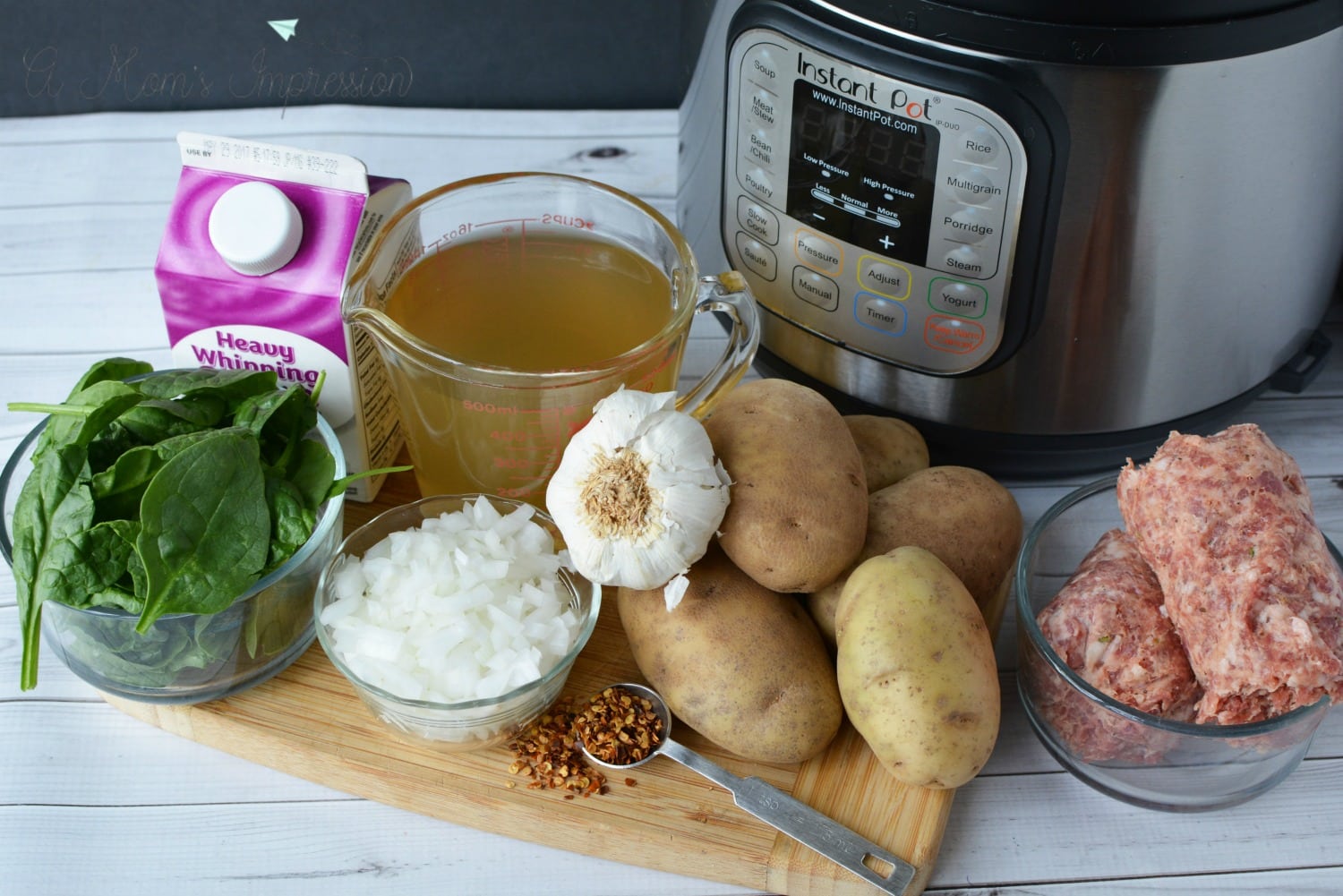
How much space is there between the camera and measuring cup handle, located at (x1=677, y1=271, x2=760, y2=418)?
3.15 ft

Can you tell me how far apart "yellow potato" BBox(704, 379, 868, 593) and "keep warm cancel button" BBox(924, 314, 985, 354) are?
129 mm

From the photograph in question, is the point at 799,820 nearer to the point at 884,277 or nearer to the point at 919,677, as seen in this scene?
the point at 919,677

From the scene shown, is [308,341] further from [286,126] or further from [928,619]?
[286,126]

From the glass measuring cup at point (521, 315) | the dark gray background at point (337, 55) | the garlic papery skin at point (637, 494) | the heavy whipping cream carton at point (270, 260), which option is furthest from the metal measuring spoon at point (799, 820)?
the dark gray background at point (337, 55)

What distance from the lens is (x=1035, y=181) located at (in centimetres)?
87

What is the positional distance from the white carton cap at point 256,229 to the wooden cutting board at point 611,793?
11.8 inches

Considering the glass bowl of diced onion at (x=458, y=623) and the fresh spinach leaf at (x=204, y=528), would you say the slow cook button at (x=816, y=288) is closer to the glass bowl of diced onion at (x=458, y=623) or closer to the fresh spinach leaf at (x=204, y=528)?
the glass bowl of diced onion at (x=458, y=623)

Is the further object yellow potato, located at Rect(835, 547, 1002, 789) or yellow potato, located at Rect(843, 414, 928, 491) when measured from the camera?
yellow potato, located at Rect(843, 414, 928, 491)

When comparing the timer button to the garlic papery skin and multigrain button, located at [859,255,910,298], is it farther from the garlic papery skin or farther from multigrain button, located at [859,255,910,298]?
the garlic papery skin

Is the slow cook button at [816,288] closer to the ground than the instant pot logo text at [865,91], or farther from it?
closer to the ground

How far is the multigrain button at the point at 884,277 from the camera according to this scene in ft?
3.14

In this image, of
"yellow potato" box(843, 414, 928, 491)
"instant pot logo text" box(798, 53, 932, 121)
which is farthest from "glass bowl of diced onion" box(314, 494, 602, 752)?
"instant pot logo text" box(798, 53, 932, 121)

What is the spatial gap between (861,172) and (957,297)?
12 centimetres

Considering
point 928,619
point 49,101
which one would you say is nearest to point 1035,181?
Result: point 928,619
